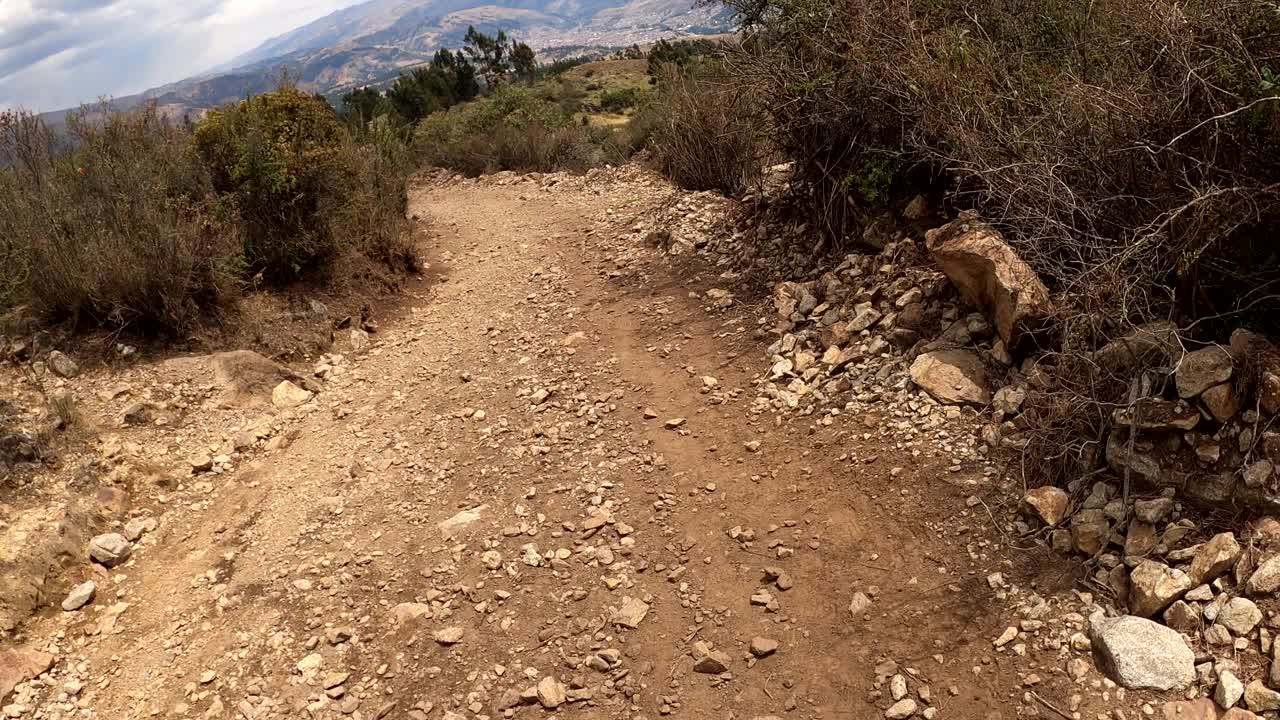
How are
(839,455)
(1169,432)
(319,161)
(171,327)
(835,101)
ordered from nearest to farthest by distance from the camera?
(1169,432), (839,455), (835,101), (171,327), (319,161)

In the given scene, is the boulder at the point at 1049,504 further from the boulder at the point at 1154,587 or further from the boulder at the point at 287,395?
the boulder at the point at 287,395

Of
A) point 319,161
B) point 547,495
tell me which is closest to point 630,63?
point 319,161

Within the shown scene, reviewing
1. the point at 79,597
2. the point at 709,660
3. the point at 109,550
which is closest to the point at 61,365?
the point at 109,550

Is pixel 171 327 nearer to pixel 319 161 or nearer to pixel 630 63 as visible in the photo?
pixel 319 161

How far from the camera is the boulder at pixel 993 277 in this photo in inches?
151

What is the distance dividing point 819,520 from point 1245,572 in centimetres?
168

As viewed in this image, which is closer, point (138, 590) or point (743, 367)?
point (138, 590)

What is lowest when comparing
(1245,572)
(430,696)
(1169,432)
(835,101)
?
(430,696)

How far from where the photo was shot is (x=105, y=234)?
19.4 feet

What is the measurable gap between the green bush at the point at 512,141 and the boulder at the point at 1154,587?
40.4 ft

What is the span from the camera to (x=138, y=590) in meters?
4.07

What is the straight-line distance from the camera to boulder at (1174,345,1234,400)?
2879 mm

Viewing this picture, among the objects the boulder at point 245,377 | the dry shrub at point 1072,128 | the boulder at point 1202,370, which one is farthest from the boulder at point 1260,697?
the boulder at point 245,377

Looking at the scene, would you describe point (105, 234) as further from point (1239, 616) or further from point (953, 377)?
point (1239, 616)
